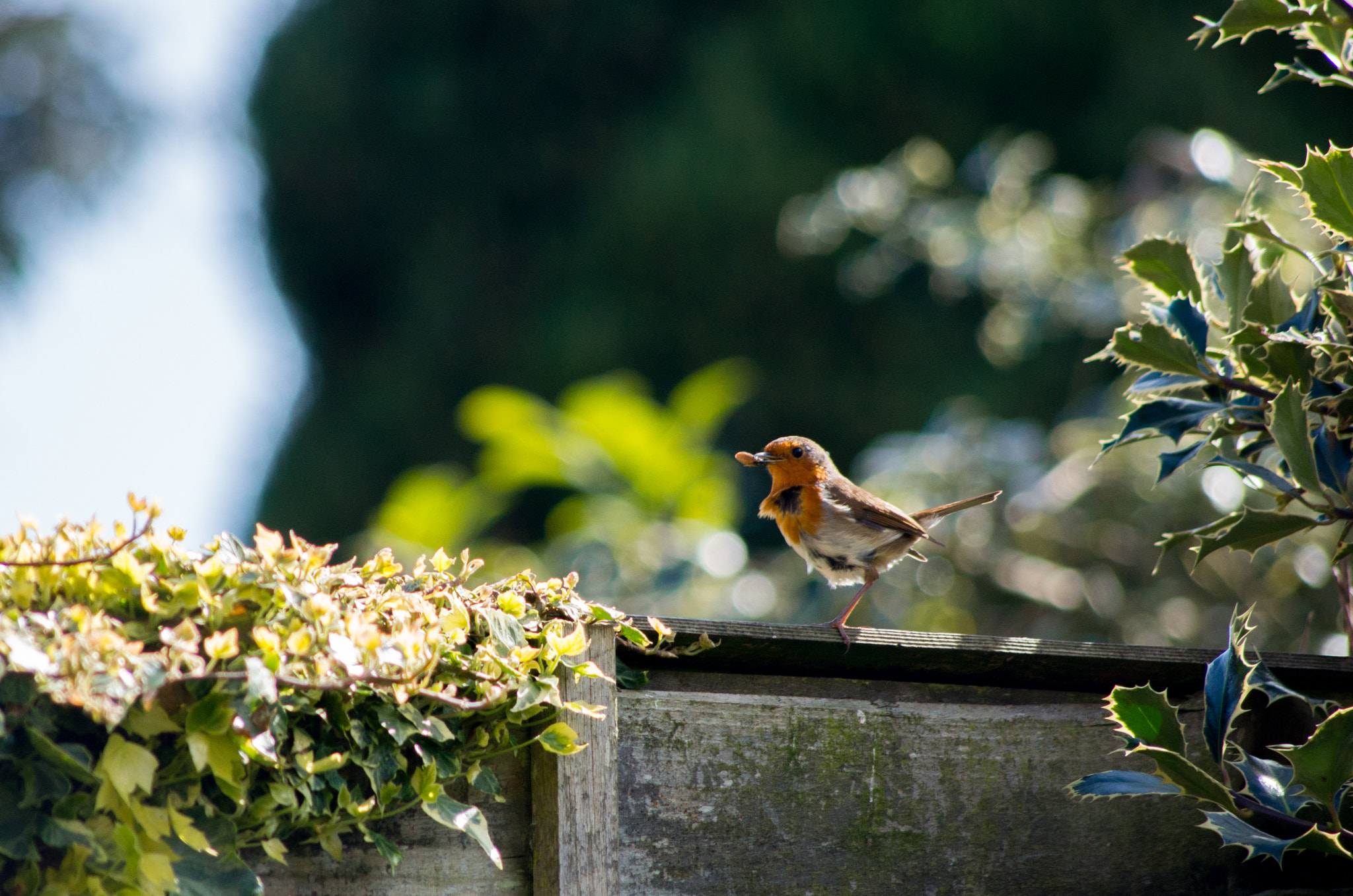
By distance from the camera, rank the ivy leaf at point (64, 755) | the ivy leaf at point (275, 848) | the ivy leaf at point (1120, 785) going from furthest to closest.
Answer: the ivy leaf at point (1120, 785)
the ivy leaf at point (275, 848)
the ivy leaf at point (64, 755)

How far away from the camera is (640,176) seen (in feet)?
35.7

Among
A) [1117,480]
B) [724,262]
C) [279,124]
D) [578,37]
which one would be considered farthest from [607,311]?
[1117,480]

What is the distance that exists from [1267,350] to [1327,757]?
57 cm

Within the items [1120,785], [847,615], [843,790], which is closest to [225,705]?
[843,790]

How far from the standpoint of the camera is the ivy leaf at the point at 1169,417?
5.42 ft

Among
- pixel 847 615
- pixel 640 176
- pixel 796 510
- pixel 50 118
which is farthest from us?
pixel 50 118

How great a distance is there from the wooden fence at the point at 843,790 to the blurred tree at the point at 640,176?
5.30m

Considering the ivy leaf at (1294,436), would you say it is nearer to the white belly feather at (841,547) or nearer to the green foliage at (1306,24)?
the green foliage at (1306,24)

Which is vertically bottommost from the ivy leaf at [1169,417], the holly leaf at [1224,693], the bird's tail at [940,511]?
the holly leaf at [1224,693]

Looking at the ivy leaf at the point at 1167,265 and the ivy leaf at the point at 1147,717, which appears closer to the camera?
the ivy leaf at the point at 1147,717

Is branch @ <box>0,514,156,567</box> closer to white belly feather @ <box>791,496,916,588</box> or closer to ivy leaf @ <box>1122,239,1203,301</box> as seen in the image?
ivy leaf @ <box>1122,239,1203,301</box>

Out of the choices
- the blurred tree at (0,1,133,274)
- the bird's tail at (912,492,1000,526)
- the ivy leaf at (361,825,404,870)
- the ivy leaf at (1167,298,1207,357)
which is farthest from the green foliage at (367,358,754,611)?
the blurred tree at (0,1,133,274)

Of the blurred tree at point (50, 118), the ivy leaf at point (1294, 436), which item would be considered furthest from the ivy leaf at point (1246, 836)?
the blurred tree at point (50, 118)

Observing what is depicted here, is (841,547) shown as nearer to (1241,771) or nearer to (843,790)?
(843,790)
